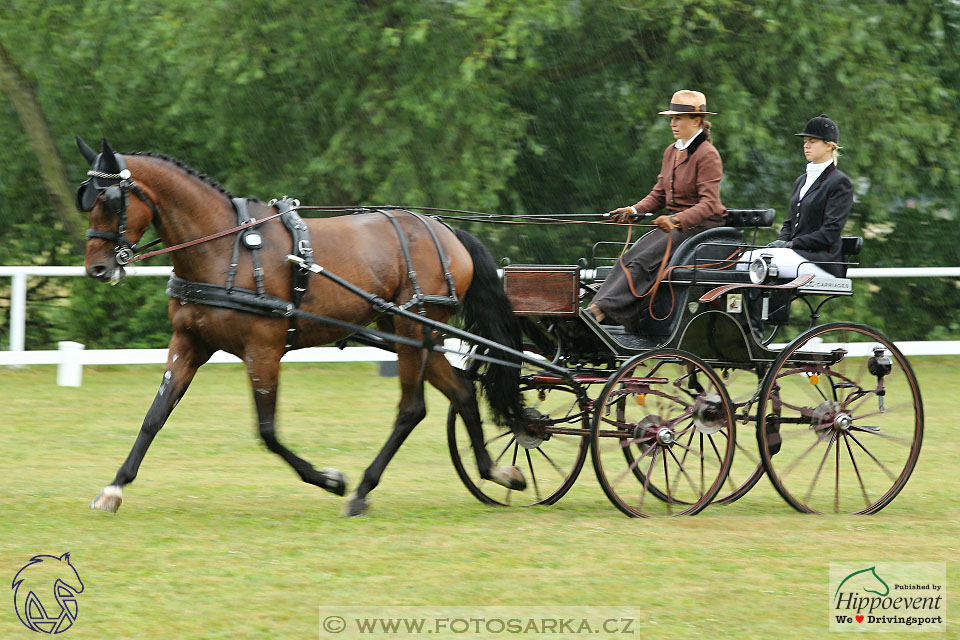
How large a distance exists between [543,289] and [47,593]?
120 inches

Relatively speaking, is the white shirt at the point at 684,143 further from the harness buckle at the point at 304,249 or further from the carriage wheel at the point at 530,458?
the harness buckle at the point at 304,249

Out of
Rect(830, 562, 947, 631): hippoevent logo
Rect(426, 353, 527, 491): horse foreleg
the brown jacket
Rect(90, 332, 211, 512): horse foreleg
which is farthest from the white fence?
Rect(830, 562, 947, 631): hippoevent logo

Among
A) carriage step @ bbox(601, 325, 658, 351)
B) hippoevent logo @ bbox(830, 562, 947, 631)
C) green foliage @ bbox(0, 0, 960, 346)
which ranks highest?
green foliage @ bbox(0, 0, 960, 346)

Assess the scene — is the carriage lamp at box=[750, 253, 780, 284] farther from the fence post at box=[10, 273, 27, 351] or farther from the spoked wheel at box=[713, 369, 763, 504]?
the fence post at box=[10, 273, 27, 351]

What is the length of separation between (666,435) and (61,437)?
15.3ft

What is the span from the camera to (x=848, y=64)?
1357 centimetres

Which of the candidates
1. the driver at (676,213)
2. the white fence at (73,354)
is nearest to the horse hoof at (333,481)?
the driver at (676,213)

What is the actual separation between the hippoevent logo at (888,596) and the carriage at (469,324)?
131 cm

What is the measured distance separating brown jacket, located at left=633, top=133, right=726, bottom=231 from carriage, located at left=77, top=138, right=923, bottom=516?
0.16 metres

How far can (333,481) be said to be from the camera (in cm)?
686

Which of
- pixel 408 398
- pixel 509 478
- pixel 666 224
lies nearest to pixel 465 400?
pixel 408 398

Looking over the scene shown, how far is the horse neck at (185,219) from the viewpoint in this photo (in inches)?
256

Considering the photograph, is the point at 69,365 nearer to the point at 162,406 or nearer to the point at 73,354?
the point at 73,354

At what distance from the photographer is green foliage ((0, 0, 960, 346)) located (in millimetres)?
13297
